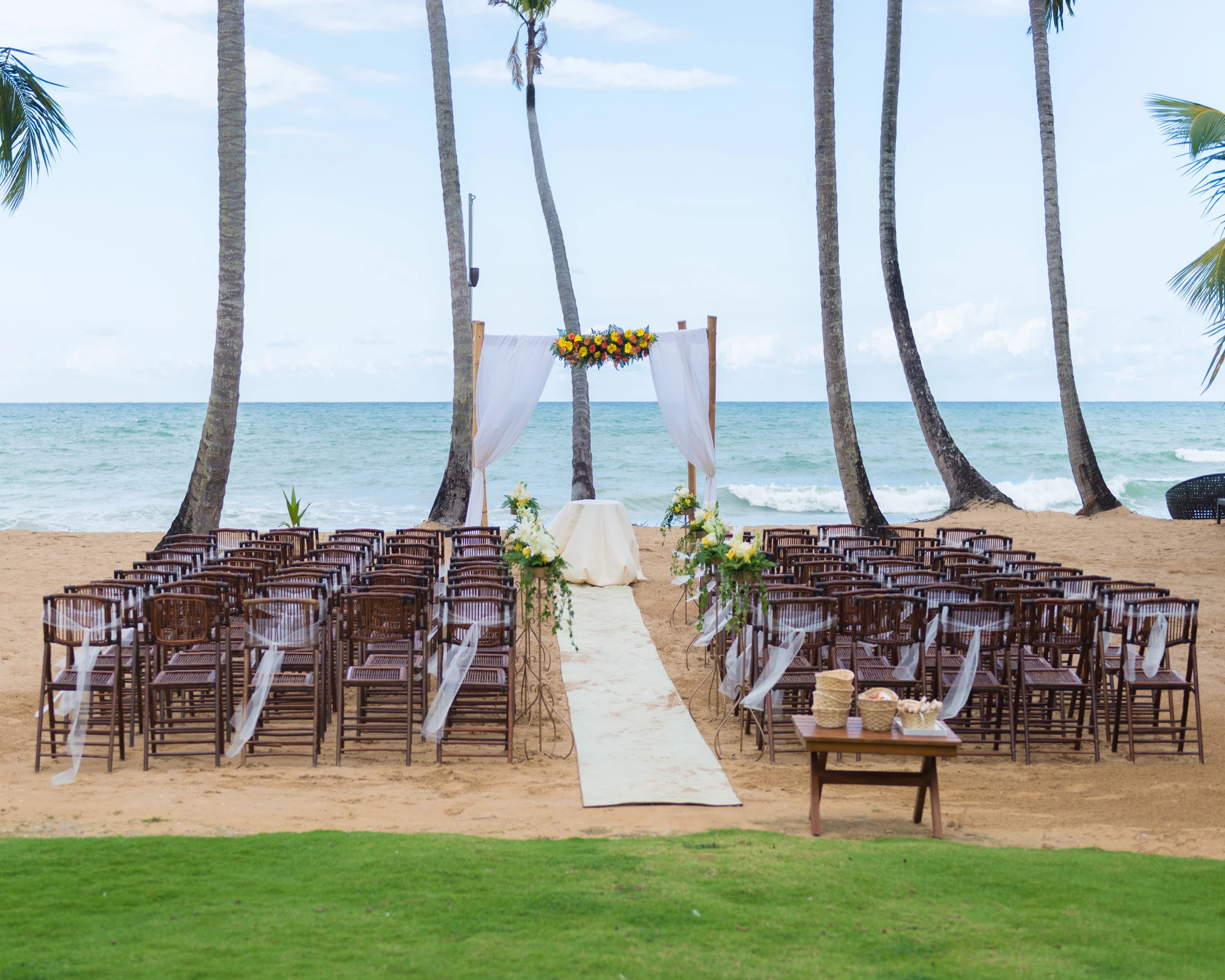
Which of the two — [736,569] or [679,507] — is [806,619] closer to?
[736,569]

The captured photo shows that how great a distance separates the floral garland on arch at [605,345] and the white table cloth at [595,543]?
4.94 feet

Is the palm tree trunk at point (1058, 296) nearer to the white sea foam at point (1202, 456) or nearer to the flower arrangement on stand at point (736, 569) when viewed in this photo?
the flower arrangement on stand at point (736, 569)

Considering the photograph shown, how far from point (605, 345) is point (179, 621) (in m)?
6.06

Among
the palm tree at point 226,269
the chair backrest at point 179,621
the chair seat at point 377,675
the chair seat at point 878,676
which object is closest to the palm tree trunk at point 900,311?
the palm tree at point 226,269

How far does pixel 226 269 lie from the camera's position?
38.5 feet

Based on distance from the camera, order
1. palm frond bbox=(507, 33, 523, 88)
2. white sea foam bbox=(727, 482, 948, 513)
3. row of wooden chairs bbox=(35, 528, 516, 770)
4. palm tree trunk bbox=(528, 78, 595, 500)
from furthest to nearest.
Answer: white sea foam bbox=(727, 482, 948, 513), palm frond bbox=(507, 33, 523, 88), palm tree trunk bbox=(528, 78, 595, 500), row of wooden chairs bbox=(35, 528, 516, 770)

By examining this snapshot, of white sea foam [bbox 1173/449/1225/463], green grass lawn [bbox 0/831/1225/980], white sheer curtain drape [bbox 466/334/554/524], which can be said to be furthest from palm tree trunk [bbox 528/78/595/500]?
white sea foam [bbox 1173/449/1225/463]

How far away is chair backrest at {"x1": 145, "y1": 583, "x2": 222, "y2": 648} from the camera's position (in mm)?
6133

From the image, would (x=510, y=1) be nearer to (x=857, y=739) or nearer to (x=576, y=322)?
(x=576, y=322)

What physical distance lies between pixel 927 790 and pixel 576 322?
12759mm

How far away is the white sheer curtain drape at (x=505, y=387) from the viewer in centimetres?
1208

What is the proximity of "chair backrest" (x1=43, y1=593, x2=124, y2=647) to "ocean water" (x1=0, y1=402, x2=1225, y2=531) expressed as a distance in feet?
57.6

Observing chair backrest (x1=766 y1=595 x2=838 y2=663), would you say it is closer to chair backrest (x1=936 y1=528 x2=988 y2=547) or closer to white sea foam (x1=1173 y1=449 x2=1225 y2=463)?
chair backrest (x1=936 y1=528 x2=988 y2=547)

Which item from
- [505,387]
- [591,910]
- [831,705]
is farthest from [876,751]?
[505,387]
